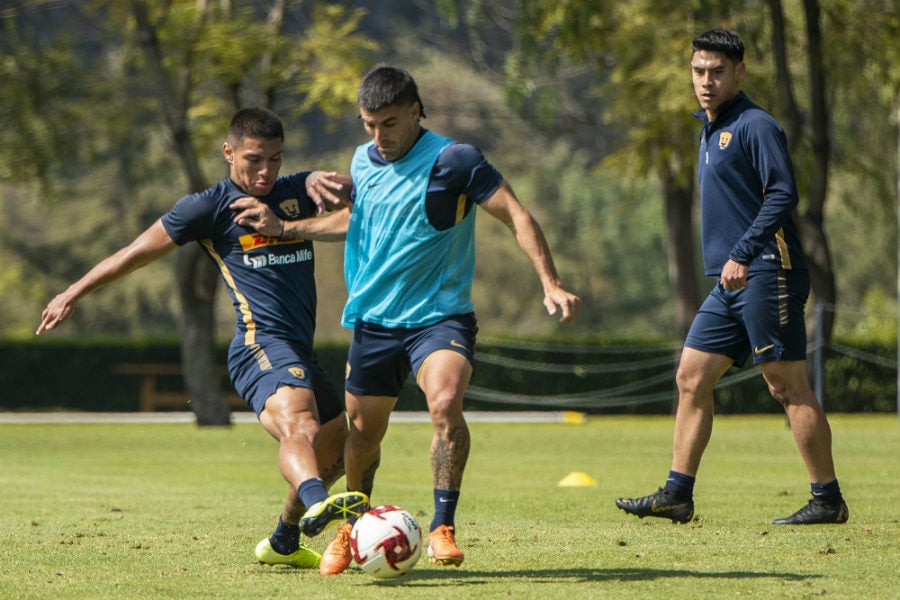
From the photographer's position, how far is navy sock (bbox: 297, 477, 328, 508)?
19.5ft

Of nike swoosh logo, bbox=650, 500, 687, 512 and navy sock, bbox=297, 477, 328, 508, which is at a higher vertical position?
navy sock, bbox=297, 477, 328, 508

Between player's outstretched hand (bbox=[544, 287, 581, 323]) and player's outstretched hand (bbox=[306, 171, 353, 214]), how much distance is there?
1.22 metres

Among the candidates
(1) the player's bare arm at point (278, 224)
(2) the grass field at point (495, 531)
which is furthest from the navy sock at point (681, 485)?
(1) the player's bare arm at point (278, 224)

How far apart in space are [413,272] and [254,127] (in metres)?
1.02

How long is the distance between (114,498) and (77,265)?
41.3 meters

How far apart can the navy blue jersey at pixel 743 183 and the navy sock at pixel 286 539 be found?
2.81 meters

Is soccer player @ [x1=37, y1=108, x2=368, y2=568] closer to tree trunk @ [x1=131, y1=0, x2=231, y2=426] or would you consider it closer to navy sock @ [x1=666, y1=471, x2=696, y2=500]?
navy sock @ [x1=666, y1=471, x2=696, y2=500]

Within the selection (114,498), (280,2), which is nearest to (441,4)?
(280,2)

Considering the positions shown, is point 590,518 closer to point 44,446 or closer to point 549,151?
point 44,446

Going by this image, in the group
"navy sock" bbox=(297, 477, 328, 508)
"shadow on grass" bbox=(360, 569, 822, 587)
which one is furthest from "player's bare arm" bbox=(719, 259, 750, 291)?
"navy sock" bbox=(297, 477, 328, 508)

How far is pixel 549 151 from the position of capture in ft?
202

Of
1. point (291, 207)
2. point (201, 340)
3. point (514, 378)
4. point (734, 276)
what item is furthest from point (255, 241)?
point (514, 378)

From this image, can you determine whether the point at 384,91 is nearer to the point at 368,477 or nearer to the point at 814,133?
the point at 368,477

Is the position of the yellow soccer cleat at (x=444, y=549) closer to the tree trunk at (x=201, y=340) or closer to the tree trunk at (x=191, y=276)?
the tree trunk at (x=191, y=276)
